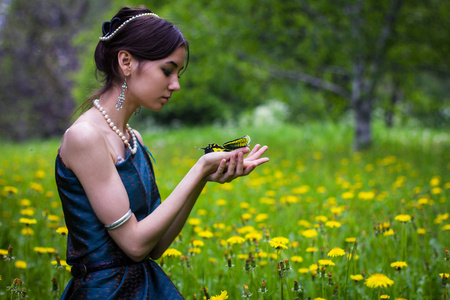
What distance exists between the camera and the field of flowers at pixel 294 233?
1.80 meters

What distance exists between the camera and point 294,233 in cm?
266

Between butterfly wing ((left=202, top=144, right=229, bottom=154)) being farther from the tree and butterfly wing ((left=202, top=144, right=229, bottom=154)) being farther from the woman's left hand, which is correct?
the tree

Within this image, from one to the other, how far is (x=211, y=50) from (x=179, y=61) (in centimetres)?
599

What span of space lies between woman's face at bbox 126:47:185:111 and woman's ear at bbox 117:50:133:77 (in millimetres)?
21

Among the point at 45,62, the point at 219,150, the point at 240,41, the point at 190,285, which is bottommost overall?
the point at 190,285

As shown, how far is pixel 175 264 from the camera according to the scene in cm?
224

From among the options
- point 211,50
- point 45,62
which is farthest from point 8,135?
point 211,50

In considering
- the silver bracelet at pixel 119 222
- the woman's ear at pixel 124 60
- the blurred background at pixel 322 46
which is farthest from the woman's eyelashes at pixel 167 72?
the blurred background at pixel 322 46

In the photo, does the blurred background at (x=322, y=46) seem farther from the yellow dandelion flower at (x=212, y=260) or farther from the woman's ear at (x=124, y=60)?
the woman's ear at (x=124, y=60)

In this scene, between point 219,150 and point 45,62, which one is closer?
point 219,150

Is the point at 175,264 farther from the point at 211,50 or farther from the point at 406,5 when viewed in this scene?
the point at 406,5

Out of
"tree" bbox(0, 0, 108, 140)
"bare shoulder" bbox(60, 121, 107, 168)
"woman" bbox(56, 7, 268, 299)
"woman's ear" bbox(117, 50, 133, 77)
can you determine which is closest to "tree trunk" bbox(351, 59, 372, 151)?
"woman" bbox(56, 7, 268, 299)

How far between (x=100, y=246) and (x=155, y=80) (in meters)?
0.57

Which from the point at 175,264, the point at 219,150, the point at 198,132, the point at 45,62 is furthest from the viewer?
the point at 45,62
